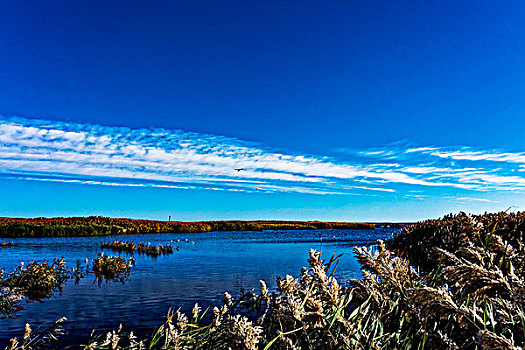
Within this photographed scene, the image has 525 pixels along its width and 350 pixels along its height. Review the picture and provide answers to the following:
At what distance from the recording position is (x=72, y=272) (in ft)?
51.0

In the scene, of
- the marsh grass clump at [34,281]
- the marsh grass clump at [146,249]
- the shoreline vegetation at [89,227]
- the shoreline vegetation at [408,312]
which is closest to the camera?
the shoreline vegetation at [408,312]

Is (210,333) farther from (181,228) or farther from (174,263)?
(181,228)

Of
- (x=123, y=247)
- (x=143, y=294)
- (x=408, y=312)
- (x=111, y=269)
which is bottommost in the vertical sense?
(x=143, y=294)

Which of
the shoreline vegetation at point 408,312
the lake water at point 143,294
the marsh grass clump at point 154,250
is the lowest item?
the lake water at point 143,294

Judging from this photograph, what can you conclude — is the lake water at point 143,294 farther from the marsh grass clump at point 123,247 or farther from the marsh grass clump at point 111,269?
the marsh grass clump at point 123,247

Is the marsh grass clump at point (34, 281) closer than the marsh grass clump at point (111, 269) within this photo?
Yes

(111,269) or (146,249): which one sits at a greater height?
(146,249)

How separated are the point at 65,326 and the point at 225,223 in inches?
2653

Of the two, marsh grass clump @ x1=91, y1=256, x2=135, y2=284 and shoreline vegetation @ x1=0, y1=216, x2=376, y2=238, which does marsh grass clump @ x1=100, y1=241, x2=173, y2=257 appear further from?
shoreline vegetation @ x1=0, y1=216, x2=376, y2=238

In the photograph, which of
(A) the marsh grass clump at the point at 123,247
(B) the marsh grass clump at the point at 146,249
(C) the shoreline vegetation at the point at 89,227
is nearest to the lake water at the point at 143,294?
(B) the marsh grass clump at the point at 146,249

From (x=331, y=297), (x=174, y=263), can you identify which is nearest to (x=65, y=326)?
(x=331, y=297)

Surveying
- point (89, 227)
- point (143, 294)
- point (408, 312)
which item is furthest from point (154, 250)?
point (89, 227)

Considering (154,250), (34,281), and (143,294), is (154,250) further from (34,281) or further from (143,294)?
(143,294)

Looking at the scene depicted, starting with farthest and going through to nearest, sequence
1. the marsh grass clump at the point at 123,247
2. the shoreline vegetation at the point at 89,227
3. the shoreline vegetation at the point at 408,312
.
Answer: the shoreline vegetation at the point at 89,227
the marsh grass clump at the point at 123,247
the shoreline vegetation at the point at 408,312
